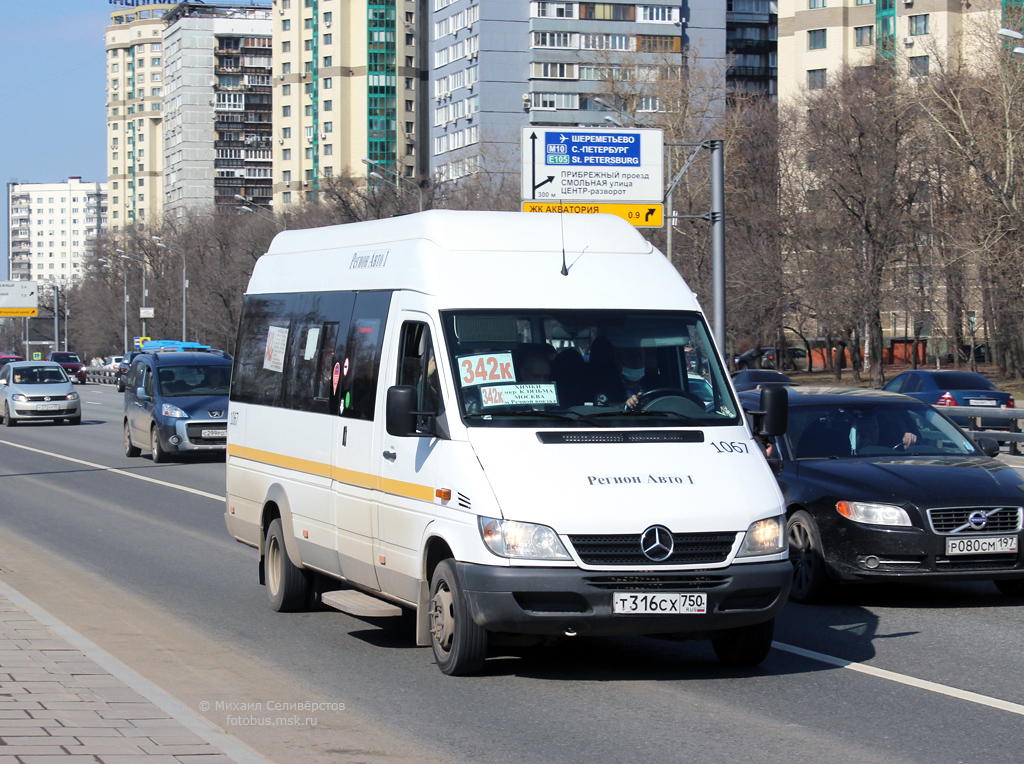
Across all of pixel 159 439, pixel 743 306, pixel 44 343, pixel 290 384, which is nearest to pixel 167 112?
pixel 44 343

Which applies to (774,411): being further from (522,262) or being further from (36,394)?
(36,394)

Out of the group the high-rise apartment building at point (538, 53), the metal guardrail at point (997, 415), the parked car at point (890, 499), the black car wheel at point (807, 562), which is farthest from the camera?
the high-rise apartment building at point (538, 53)

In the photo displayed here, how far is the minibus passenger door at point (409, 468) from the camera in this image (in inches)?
291

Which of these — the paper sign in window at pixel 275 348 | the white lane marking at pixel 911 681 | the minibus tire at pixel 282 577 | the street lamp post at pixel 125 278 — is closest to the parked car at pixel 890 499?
the white lane marking at pixel 911 681

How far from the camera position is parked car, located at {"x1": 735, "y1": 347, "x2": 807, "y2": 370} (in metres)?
58.0

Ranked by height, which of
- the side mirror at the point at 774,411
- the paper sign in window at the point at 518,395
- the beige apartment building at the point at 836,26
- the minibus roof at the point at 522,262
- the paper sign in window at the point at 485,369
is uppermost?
the beige apartment building at the point at 836,26

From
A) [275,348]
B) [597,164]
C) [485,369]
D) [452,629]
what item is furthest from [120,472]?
[452,629]

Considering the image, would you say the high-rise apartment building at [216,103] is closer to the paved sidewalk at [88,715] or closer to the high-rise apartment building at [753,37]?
the high-rise apartment building at [753,37]

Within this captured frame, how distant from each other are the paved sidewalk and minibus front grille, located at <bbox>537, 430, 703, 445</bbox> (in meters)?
2.24

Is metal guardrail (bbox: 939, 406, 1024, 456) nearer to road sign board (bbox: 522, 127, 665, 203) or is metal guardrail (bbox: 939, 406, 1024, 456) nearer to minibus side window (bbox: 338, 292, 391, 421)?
road sign board (bbox: 522, 127, 665, 203)

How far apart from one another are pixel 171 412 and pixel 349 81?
11691 cm

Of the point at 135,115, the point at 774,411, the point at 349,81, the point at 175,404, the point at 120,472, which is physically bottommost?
the point at 120,472

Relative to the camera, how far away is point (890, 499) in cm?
918

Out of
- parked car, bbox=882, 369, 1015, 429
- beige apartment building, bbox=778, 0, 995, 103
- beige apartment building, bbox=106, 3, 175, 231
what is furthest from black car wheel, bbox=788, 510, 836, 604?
beige apartment building, bbox=106, 3, 175, 231
